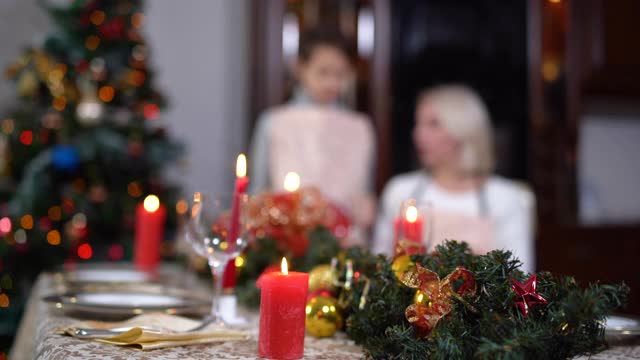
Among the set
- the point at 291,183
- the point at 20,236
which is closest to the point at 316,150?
the point at 20,236

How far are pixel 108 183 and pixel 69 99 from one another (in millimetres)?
337

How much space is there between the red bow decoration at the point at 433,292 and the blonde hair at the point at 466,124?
1.63 m

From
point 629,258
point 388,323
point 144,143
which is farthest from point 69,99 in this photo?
point 629,258

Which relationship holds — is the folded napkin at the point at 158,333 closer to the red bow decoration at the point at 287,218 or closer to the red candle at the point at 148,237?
the red bow decoration at the point at 287,218

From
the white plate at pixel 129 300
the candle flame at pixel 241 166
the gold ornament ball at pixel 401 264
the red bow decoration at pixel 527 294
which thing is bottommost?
the white plate at pixel 129 300

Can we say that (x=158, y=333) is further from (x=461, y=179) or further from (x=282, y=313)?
(x=461, y=179)

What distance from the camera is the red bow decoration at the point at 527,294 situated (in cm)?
82

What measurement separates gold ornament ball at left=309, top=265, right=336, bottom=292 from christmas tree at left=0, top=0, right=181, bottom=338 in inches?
72.1

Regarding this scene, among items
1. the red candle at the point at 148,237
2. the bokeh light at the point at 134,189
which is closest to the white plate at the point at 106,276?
the red candle at the point at 148,237

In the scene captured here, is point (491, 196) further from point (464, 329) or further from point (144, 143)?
point (464, 329)

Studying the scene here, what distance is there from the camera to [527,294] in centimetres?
83

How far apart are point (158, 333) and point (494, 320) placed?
405 mm

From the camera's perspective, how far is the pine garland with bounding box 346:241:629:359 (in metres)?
0.75

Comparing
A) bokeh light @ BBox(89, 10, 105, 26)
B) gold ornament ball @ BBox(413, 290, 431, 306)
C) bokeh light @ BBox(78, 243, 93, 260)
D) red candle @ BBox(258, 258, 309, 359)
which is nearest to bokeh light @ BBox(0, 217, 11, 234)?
bokeh light @ BBox(78, 243, 93, 260)
